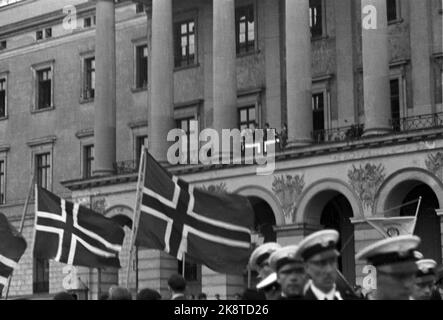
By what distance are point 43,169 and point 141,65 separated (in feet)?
26.6

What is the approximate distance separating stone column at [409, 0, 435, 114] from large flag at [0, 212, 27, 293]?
22929 mm

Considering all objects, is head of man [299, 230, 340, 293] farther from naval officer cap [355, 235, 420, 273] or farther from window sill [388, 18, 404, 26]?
window sill [388, 18, 404, 26]

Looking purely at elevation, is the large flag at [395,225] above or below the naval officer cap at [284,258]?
above

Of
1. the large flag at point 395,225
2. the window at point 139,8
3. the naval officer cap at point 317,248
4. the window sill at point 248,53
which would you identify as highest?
the window at point 139,8

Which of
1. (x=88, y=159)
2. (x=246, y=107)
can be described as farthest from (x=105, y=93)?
(x=88, y=159)

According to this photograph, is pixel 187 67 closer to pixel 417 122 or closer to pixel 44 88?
pixel 44 88

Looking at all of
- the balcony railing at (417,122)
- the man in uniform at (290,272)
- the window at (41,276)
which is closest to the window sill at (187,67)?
the balcony railing at (417,122)

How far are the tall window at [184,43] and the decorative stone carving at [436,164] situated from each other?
1554 centimetres

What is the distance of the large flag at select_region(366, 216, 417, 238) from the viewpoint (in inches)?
1225

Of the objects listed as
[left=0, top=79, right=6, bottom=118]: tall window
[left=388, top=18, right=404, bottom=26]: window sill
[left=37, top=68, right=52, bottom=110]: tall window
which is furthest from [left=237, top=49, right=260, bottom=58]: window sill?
[left=0, top=79, right=6, bottom=118]: tall window

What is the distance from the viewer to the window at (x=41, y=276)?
53125mm

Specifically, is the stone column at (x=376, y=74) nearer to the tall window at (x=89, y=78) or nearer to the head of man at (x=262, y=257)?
the tall window at (x=89, y=78)

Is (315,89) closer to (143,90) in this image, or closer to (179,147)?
(179,147)

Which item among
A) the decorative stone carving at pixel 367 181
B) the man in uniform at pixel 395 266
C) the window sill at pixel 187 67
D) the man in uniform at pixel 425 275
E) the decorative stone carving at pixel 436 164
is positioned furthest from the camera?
the window sill at pixel 187 67
